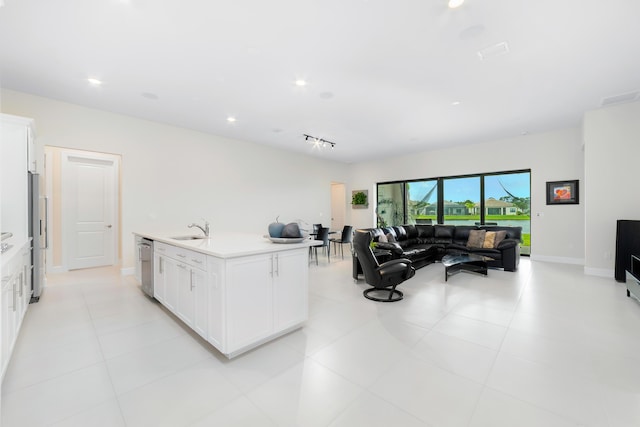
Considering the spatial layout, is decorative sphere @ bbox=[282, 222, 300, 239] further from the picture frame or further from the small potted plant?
the small potted plant

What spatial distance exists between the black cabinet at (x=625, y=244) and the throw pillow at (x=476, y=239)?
1.94 m

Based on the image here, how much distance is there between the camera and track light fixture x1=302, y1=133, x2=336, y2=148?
6359 millimetres

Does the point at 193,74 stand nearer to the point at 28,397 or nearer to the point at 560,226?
the point at 28,397

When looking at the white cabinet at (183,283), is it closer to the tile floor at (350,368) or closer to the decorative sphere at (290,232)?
the tile floor at (350,368)

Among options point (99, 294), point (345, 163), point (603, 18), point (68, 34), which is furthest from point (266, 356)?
point (345, 163)

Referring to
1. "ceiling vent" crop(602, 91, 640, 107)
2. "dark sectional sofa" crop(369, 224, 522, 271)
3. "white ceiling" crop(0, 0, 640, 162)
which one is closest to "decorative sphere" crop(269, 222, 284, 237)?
"white ceiling" crop(0, 0, 640, 162)

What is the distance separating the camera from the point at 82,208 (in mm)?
5336

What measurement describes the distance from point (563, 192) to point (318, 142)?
5.79 metres

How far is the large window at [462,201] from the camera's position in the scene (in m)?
6.64

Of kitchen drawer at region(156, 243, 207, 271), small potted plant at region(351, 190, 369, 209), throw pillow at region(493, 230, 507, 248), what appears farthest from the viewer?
small potted plant at region(351, 190, 369, 209)

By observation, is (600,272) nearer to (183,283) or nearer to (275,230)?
(275,230)

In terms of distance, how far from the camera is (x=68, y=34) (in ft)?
8.68

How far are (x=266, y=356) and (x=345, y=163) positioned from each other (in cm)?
827

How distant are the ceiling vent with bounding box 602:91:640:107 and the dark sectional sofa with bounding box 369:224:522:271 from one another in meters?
2.57
